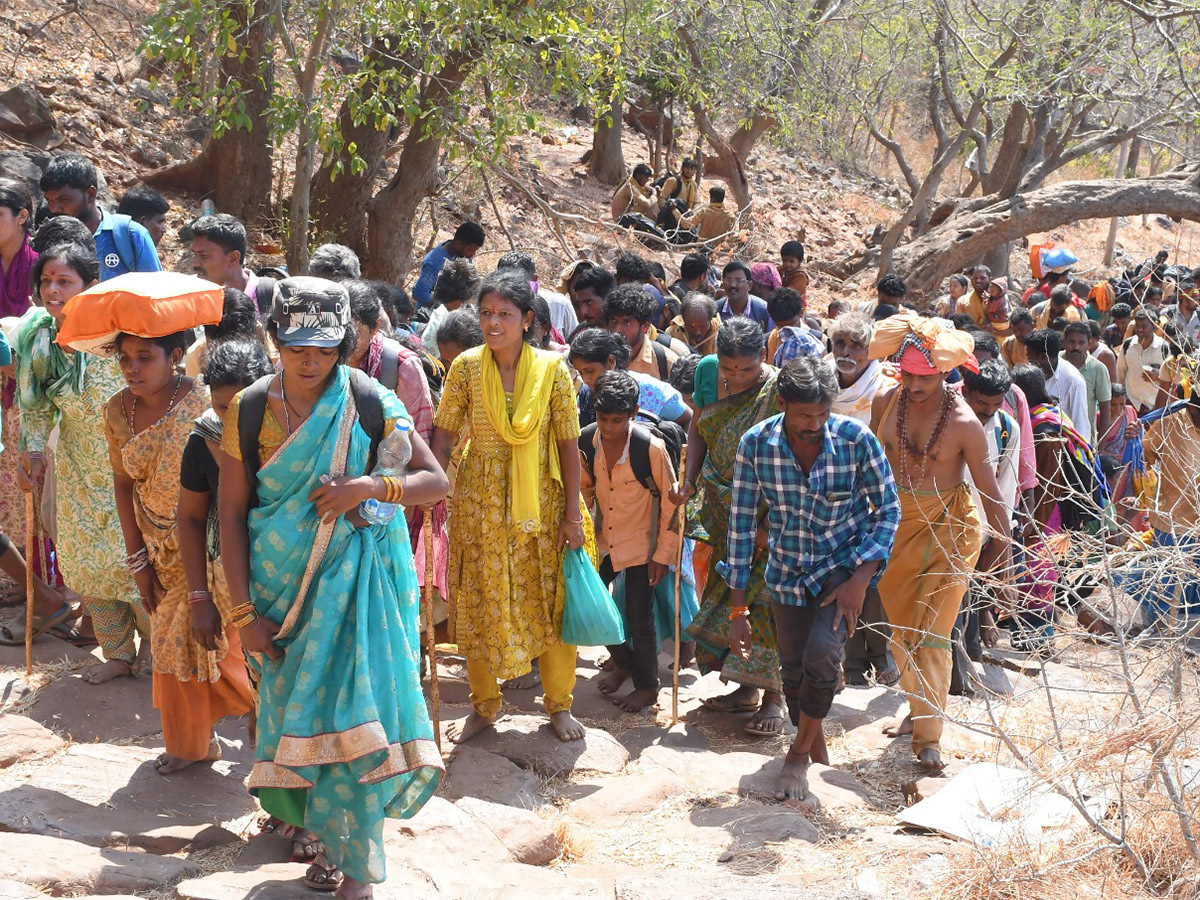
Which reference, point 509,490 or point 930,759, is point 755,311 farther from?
point 930,759

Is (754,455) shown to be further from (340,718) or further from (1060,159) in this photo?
(1060,159)

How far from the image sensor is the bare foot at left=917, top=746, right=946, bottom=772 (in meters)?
5.20

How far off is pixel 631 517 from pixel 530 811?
5.40 ft

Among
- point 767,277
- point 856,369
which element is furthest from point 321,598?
point 767,277

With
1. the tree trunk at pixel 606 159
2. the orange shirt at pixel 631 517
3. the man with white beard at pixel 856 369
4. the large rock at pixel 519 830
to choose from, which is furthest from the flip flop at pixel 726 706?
the tree trunk at pixel 606 159

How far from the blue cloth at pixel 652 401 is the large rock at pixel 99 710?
7.82 feet

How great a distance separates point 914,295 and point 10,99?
11294mm

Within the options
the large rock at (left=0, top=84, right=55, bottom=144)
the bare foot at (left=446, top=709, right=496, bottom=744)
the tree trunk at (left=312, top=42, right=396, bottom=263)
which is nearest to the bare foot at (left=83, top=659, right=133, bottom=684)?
the bare foot at (left=446, top=709, right=496, bottom=744)

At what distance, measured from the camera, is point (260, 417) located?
349 cm

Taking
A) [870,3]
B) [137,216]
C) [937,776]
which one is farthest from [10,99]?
[870,3]

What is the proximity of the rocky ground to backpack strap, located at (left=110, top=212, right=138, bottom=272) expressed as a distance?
1921mm

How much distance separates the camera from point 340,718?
11.4 ft

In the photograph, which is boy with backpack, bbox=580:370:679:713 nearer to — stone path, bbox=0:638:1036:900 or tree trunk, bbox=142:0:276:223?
stone path, bbox=0:638:1036:900

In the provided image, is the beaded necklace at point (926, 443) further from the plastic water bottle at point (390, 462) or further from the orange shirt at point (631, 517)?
the plastic water bottle at point (390, 462)
